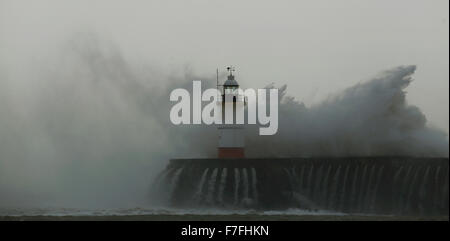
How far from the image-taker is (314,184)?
65875 mm

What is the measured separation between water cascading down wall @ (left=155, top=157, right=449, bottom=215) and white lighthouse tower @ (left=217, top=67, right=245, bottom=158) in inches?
70.2

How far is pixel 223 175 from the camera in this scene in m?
68.2

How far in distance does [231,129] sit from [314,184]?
6.13m

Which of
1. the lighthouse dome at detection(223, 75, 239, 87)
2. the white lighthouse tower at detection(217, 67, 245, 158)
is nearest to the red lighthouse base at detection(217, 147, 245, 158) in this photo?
the white lighthouse tower at detection(217, 67, 245, 158)

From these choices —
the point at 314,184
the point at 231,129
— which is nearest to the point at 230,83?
the point at 231,129

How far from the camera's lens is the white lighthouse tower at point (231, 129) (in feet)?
231

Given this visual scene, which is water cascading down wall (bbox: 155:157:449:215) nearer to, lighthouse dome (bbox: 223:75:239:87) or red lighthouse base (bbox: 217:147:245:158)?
red lighthouse base (bbox: 217:147:245:158)

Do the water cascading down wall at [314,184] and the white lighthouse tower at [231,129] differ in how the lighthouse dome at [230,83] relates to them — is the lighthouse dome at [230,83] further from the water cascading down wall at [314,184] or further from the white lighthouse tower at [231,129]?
the water cascading down wall at [314,184]

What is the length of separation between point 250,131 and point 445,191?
662 inches

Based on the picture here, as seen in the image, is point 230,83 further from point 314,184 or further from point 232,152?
point 314,184

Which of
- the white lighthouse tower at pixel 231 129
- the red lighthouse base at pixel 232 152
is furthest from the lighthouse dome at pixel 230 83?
the red lighthouse base at pixel 232 152

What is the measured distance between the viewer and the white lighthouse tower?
231ft
